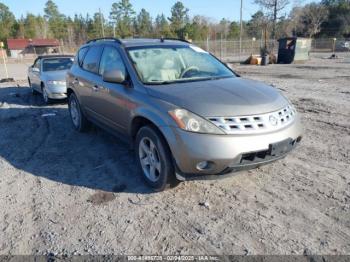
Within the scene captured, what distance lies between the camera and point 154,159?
391 centimetres

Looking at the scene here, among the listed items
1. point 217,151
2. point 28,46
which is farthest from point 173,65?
point 28,46

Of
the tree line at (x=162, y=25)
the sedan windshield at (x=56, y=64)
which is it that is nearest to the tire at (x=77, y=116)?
the sedan windshield at (x=56, y=64)

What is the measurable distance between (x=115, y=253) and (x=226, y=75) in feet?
9.57

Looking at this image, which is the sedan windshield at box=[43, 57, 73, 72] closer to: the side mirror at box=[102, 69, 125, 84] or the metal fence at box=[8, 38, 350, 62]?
the side mirror at box=[102, 69, 125, 84]

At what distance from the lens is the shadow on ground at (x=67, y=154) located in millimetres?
4410

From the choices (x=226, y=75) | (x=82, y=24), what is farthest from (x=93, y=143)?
(x=82, y=24)

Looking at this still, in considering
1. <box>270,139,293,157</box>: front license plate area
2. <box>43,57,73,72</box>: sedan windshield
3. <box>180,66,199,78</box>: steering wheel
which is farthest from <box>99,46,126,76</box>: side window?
<box>43,57,73,72</box>: sedan windshield

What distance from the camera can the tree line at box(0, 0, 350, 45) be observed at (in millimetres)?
59031

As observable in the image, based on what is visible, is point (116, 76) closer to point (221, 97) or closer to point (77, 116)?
point (221, 97)

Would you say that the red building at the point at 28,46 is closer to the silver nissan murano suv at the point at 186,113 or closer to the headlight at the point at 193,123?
the silver nissan murano suv at the point at 186,113

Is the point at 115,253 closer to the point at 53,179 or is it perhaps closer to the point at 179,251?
the point at 179,251

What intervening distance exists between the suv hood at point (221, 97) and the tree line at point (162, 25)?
56824mm

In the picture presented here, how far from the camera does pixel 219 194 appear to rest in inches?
153

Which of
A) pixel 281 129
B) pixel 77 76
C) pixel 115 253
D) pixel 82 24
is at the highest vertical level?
pixel 82 24
